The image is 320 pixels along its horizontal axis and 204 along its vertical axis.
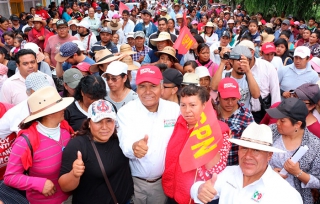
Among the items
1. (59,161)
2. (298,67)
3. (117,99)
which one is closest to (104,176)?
(59,161)

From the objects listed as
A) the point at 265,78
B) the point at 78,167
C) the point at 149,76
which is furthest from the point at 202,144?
the point at 265,78

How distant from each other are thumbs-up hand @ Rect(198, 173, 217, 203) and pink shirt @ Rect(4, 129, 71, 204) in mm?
1212

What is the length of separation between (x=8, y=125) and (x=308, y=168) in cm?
274

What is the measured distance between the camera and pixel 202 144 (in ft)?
7.88

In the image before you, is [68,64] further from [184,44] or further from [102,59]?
[184,44]

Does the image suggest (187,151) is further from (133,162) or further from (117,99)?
(117,99)

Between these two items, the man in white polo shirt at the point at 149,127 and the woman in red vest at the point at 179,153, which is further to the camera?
the man in white polo shirt at the point at 149,127

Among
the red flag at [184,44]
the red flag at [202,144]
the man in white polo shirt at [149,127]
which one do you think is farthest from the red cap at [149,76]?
the red flag at [184,44]

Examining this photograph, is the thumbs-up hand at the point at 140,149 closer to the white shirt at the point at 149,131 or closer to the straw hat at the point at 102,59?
the white shirt at the point at 149,131

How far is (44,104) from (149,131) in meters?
0.95

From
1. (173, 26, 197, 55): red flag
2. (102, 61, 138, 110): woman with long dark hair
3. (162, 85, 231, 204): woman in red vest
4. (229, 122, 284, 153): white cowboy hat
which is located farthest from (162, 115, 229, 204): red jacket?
(173, 26, 197, 55): red flag

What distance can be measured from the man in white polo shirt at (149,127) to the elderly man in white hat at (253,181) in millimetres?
646

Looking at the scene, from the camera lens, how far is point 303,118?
273cm

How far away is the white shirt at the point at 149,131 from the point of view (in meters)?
2.76
